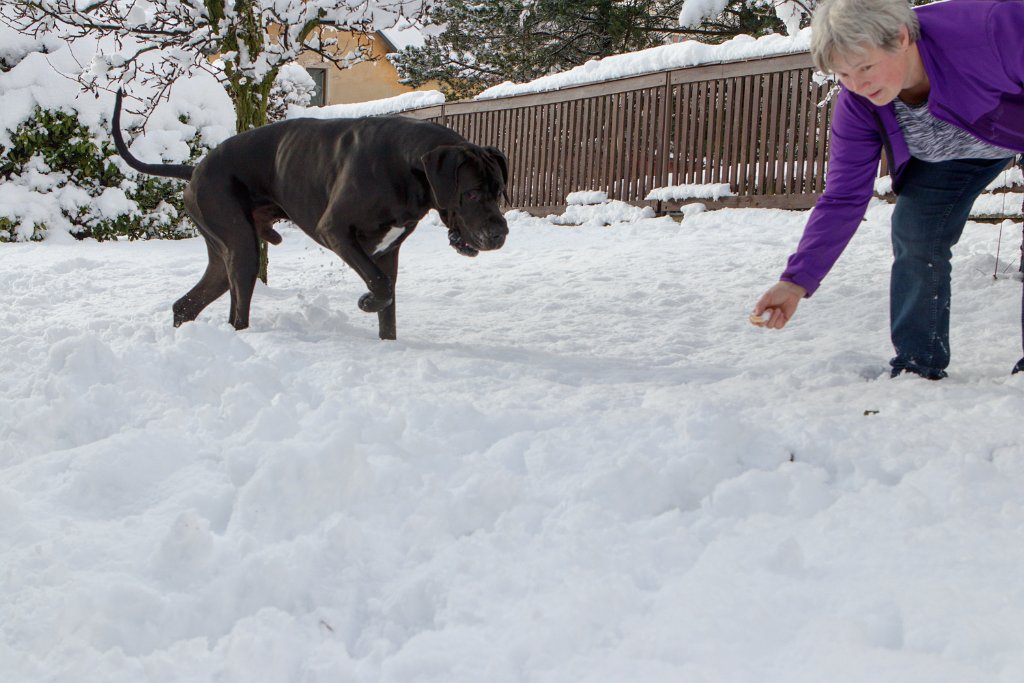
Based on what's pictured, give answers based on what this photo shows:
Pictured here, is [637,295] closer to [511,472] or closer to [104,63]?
[511,472]

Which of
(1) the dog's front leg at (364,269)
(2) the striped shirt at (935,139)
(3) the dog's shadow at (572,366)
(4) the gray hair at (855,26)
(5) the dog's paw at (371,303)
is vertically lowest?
(3) the dog's shadow at (572,366)

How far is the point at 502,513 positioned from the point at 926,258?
6.63ft

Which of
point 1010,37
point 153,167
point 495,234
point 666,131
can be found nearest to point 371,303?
point 495,234

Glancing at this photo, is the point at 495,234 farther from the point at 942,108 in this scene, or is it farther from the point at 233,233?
the point at 942,108

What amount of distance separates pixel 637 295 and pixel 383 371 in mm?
2645

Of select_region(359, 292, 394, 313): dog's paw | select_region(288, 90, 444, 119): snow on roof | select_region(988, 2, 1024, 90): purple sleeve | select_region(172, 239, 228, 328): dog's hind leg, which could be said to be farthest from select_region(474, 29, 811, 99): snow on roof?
select_region(988, 2, 1024, 90): purple sleeve

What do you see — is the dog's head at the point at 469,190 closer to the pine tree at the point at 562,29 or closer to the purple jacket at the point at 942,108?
the purple jacket at the point at 942,108

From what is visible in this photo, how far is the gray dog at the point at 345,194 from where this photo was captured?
178 inches

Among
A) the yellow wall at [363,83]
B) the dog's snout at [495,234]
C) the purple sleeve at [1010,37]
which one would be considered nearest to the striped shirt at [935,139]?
the purple sleeve at [1010,37]

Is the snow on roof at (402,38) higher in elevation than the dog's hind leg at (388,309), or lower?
higher

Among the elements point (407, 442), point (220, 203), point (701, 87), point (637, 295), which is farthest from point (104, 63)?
point (701, 87)

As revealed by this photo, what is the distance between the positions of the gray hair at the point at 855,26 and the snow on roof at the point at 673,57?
665 cm

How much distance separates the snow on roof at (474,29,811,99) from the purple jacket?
6.21m

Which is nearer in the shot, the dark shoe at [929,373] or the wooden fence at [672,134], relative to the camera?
the dark shoe at [929,373]
